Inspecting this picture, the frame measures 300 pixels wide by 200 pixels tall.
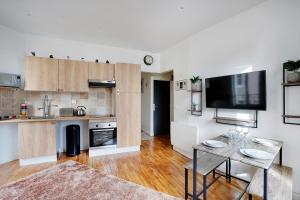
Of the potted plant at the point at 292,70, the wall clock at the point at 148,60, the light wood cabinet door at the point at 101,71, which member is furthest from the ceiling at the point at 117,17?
the potted plant at the point at 292,70

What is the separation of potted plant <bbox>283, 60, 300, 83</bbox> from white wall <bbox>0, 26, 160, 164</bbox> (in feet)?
11.2

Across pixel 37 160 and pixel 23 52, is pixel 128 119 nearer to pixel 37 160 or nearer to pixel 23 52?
pixel 37 160

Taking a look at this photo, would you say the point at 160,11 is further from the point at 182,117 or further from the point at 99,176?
the point at 99,176

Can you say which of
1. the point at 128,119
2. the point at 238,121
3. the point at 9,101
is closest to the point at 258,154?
the point at 238,121

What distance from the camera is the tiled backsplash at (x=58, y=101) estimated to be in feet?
9.80

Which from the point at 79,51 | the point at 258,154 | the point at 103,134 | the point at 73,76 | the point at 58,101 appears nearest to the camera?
the point at 258,154

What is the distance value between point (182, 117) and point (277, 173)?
6.66 feet

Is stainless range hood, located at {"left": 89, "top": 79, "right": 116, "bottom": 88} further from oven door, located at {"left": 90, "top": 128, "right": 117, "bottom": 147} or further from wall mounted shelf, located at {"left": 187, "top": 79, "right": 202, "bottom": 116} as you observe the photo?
wall mounted shelf, located at {"left": 187, "top": 79, "right": 202, "bottom": 116}

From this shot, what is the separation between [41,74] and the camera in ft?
9.94

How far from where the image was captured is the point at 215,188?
2.11 meters

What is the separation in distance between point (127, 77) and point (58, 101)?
1.72m

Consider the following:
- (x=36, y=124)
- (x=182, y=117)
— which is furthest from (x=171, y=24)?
(x=36, y=124)

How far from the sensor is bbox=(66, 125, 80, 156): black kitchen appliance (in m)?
3.27

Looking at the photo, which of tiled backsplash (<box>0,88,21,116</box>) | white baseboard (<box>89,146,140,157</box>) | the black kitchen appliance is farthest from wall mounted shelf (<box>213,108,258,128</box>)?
tiled backsplash (<box>0,88,21,116</box>)
